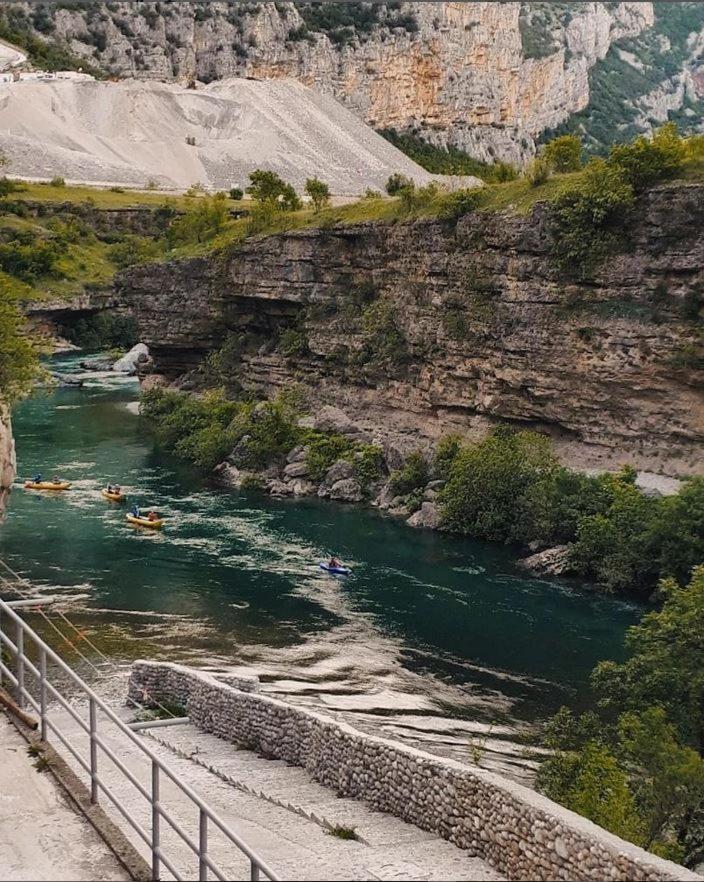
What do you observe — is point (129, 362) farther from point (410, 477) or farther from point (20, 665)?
point (20, 665)

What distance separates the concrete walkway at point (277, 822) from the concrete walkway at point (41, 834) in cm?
46

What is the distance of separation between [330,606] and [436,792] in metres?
19.5

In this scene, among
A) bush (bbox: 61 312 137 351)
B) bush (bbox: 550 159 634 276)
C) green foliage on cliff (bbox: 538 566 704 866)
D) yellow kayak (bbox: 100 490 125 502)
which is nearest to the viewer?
green foliage on cliff (bbox: 538 566 704 866)

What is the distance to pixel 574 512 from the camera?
125ft

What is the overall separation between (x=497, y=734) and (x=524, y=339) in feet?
79.6

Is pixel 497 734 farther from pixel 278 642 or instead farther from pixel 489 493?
pixel 489 493

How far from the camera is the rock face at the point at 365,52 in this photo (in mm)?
138875

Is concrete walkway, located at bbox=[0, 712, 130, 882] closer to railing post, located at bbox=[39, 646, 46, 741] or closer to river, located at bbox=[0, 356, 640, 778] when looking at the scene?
railing post, located at bbox=[39, 646, 46, 741]

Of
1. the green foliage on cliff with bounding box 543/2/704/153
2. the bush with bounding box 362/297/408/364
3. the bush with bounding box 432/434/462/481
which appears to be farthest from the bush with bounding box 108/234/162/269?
the green foliage on cliff with bounding box 543/2/704/153

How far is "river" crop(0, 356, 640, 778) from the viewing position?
26297 millimetres

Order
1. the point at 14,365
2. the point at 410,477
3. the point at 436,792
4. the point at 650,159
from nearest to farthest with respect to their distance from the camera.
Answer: the point at 436,792, the point at 14,365, the point at 650,159, the point at 410,477

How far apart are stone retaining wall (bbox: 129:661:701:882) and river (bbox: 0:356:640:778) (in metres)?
5.43

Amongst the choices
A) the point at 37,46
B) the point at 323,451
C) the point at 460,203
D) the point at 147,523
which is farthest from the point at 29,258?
the point at 37,46

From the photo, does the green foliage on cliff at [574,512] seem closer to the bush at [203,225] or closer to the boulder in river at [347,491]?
the boulder in river at [347,491]
